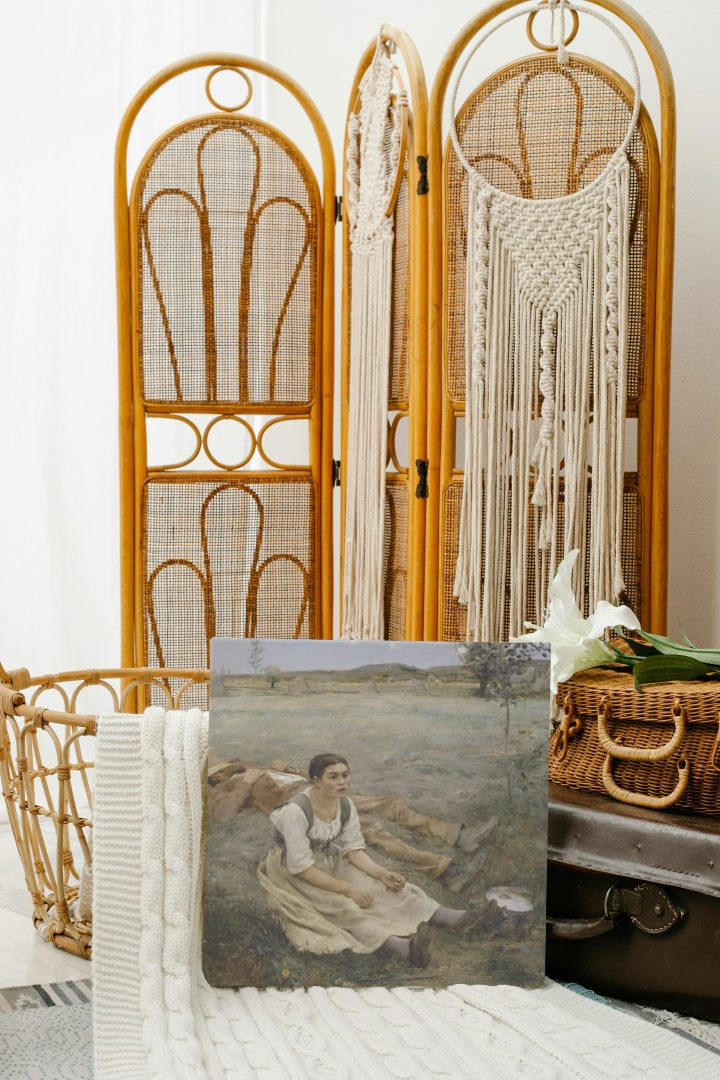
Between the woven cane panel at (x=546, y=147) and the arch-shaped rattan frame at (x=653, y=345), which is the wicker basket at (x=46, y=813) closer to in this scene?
the arch-shaped rattan frame at (x=653, y=345)

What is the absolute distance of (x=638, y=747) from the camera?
89cm

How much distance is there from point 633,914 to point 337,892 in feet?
0.76

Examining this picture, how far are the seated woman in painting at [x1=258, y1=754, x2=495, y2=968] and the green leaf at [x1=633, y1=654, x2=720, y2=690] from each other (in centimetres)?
26

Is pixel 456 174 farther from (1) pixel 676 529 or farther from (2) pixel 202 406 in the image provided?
(1) pixel 676 529

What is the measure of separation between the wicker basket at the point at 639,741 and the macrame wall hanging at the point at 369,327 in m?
0.52

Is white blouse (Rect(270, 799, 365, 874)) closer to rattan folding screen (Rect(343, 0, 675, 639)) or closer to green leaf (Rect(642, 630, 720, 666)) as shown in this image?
green leaf (Rect(642, 630, 720, 666))

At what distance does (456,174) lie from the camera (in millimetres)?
Result: 1267

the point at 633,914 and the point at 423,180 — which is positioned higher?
the point at 423,180

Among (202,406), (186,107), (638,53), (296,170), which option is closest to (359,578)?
(202,406)

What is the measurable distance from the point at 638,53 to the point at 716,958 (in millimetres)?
1245

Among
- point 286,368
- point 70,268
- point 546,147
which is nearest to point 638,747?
point 546,147

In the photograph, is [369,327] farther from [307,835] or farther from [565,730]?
[307,835]

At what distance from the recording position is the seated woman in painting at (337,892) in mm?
804

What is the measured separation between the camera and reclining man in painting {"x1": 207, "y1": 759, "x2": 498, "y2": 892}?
2.66ft
